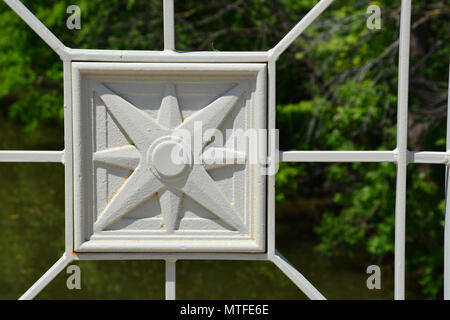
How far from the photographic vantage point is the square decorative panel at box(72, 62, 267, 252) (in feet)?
4.37

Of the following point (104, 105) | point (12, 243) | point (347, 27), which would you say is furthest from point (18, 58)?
point (104, 105)

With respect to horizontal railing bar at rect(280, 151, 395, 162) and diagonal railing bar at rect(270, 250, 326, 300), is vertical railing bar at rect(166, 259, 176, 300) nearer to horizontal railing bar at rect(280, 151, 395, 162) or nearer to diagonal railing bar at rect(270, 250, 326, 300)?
diagonal railing bar at rect(270, 250, 326, 300)

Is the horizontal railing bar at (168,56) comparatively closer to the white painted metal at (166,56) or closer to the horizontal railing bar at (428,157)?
the white painted metal at (166,56)

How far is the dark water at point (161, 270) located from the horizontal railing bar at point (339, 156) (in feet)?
15.9

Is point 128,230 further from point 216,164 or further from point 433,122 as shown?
point 433,122

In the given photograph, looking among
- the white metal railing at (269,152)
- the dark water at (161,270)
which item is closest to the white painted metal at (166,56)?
the white metal railing at (269,152)

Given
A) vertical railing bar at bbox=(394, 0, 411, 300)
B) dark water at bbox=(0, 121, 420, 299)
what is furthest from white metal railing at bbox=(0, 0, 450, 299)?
dark water at bbox=(0, 121, 420, 299)

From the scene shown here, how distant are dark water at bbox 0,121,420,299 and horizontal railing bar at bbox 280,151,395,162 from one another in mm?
4844

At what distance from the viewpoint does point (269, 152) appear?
4.33 ft

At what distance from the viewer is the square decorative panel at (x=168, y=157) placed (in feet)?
4.37

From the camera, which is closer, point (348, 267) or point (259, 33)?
point (259, 33)

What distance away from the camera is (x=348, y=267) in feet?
22.8

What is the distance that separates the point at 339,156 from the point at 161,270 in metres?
6.19

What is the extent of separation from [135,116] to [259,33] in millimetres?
4918
